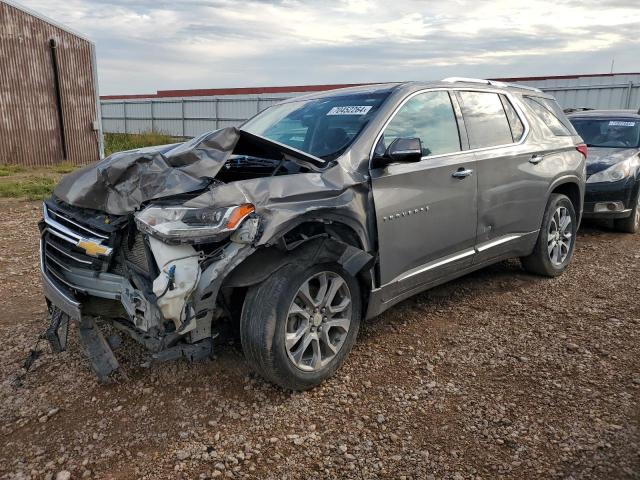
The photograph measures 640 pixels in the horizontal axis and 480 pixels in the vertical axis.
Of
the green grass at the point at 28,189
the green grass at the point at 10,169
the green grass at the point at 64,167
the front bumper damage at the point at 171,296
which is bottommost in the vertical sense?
the green grass at the point at 64,167

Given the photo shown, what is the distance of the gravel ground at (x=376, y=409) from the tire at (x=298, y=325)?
0.19 metres

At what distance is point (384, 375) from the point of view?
3457 mm

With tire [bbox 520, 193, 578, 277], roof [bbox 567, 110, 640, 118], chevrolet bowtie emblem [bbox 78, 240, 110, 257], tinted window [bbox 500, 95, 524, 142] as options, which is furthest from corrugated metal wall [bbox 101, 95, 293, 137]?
chevrolet bowtie emblem [bbox 78, 240, 110, 257]

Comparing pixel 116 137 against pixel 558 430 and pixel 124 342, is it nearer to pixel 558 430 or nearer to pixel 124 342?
pixel 124 342

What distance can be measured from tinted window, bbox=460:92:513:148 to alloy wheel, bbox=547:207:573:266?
1175 mm

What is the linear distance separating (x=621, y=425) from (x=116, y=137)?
2557 cm

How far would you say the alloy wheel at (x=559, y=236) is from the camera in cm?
530

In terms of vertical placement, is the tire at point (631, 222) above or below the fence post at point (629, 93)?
below

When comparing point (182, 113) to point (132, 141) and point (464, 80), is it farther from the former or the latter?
point (464, 80)

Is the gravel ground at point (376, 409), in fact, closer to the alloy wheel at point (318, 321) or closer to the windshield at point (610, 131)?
the alloy wheel at point (318, 321)

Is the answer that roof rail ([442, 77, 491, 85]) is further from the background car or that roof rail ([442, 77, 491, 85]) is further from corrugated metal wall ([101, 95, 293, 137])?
corrugated metal wall ([101, 95, 293, 137])

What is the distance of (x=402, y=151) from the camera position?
338 cm

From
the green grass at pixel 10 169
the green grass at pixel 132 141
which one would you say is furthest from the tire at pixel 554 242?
the green grass at pixel 132 141

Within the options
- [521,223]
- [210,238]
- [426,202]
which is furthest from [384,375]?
[521,223]
